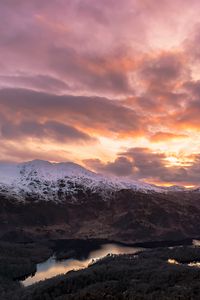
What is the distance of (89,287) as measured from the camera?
19375 cm

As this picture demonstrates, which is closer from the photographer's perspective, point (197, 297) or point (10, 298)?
point (197, 297)

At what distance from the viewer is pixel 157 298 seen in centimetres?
16862

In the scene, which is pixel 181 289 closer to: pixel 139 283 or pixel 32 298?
pixel 139 283

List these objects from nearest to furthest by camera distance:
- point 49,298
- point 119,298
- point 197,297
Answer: point 197,297 → point 119,298 → point 49,298

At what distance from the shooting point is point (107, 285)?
19488 cm

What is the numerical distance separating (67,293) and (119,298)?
109 ft

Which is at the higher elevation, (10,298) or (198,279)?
(198,279)

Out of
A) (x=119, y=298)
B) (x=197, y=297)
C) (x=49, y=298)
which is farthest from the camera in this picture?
(x=49, y=298)

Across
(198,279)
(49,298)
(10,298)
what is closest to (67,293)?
(49,298)

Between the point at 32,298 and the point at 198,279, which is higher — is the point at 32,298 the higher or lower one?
the lower one

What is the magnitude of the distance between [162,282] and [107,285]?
26.2 m

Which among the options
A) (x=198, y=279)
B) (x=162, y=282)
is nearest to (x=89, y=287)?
(x=162, y=282)

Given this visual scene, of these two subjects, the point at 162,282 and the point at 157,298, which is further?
the point at 162,282

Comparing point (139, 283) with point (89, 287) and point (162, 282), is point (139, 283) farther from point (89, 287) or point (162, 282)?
point (89, 287)
